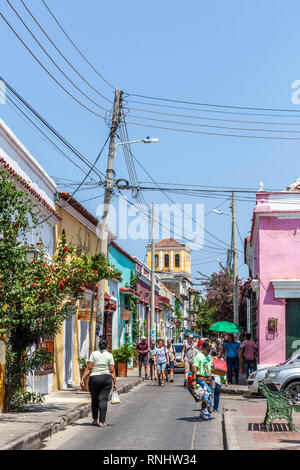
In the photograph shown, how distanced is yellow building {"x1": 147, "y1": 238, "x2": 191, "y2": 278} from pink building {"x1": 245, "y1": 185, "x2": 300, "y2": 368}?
324 feet

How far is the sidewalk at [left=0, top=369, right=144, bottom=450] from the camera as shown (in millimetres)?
10586

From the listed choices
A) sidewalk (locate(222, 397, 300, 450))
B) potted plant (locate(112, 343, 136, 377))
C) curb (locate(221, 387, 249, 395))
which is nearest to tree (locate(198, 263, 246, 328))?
potted plant (locate(112, 343, 136, 377))

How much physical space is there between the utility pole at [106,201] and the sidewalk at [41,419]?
2502mm

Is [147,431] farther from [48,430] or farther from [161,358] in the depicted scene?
[161,358]

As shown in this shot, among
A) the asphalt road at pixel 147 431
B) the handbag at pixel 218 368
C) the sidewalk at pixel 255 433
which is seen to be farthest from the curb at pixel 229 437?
the handbag at pixel 218 368

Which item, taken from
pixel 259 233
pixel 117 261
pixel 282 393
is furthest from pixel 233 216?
pixel 282 393

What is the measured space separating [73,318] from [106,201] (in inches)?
184

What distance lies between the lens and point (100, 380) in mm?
12867

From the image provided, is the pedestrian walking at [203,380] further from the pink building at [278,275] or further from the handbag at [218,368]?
the pink building at [278,275]

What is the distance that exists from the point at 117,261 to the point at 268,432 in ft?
77.2

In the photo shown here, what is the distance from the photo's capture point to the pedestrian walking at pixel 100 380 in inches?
507

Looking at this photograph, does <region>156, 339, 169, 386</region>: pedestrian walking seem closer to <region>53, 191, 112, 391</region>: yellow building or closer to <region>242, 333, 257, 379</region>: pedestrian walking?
<region>53, 191, 112, 391</region>: yellow building

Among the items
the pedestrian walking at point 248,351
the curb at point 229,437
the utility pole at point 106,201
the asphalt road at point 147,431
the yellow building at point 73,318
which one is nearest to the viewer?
the curb at point 229,437

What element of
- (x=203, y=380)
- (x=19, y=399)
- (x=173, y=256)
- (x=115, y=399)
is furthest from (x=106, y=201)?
(x=173, y=256)
